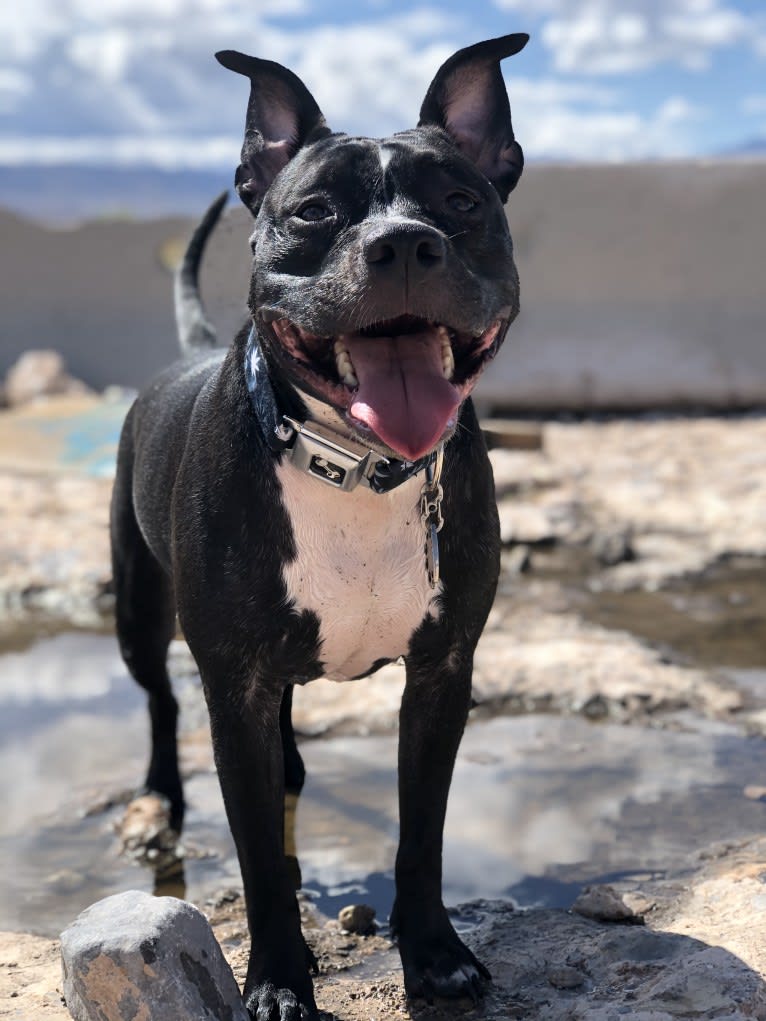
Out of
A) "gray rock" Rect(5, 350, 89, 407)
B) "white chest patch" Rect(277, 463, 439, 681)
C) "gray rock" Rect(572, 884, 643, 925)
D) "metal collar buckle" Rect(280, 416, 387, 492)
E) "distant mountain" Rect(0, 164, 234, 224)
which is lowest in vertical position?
"gray rock" Rect(572, 884, 643, 925)

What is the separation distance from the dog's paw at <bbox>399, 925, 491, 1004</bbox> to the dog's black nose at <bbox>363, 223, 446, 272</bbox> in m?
1.46

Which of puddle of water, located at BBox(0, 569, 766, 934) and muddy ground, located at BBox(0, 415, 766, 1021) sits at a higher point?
muddy ground, located at BBox(0, 415, 766, 1021)

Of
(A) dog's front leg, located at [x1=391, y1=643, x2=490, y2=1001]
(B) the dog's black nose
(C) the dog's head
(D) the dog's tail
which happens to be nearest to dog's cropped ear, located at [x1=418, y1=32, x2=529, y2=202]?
(C) the dog's head

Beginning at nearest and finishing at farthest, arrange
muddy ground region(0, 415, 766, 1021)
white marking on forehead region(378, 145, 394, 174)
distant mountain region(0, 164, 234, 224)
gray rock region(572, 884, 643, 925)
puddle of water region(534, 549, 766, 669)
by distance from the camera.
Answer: white marking on forehead region(378, 145, 394, 174) → muddy ground region(0, 415, 766, 1021) → gray rock region(572, 884, 643, 925) → puddle of water region(534, 549, 766, 669) → distant mountain region(0, 164, 234, 224)

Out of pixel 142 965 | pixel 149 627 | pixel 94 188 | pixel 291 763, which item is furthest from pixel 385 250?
pixel 94 188

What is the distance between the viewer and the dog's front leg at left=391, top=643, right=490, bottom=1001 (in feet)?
9.21

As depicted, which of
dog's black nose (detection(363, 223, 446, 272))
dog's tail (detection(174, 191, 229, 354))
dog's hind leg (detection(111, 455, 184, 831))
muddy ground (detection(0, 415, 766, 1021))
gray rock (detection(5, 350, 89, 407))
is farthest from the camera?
gray rock (detection(5, 350, 89, 407))

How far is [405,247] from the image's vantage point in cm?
229

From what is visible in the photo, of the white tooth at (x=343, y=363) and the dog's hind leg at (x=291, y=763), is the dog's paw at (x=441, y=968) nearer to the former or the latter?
the dog's hind leg at (x=291, y=763)

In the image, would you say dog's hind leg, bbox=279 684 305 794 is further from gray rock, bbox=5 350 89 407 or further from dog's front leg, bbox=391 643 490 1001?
gray rock, bbox=5 350 89 407

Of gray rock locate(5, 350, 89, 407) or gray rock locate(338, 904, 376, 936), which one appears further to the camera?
gray rock locate(5, 350, 89, 407)

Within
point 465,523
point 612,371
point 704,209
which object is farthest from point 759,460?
point 465,523

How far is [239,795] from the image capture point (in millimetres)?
2721

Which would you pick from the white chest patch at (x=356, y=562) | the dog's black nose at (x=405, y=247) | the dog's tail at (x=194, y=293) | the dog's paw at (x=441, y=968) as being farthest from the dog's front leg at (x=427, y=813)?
the dog's tail at (x=194, y=293)
